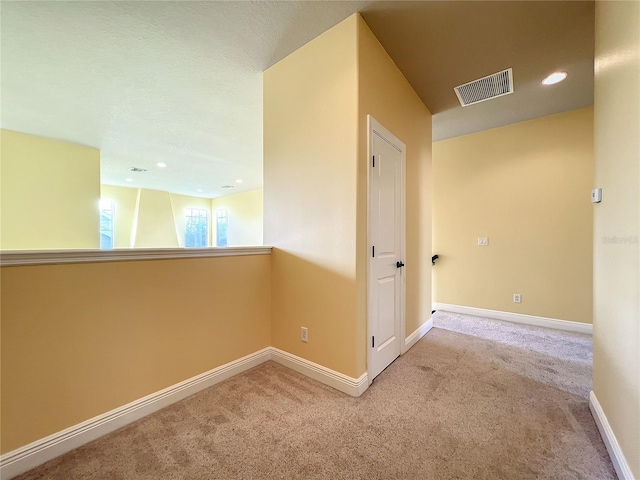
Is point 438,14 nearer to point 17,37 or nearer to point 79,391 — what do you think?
point 17,37

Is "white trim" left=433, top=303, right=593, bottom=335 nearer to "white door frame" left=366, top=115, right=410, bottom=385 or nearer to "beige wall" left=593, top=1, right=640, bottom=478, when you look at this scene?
"white door frame" left=366, top=115, right=410, bottom=385

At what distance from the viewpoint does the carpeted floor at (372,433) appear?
125cm

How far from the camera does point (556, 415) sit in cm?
163

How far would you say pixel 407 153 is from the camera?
2.65 metres

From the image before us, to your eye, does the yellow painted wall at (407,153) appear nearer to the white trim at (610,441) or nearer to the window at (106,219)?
the white trim at (610,441)

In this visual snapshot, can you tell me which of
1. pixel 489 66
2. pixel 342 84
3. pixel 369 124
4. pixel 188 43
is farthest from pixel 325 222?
pixel 489 66

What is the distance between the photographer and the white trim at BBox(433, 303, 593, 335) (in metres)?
3.09

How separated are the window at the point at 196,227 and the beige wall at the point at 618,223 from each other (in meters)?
10.5

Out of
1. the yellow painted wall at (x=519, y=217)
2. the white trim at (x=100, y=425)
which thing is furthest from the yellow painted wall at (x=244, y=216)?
the white trim at (x=100, y=425)

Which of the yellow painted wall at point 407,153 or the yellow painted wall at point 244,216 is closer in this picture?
the yellow painted wall at point 407,153

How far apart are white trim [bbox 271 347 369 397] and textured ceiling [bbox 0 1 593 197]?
2.64 meters

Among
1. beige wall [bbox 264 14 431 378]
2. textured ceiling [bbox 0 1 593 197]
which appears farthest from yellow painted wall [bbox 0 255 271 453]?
textured ceiling [bbox 0 1 593 197]

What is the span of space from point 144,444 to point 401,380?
69.3 inches

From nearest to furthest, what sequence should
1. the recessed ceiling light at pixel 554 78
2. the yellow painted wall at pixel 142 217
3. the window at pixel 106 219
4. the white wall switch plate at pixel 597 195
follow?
the white wall switch plate at pixel 597 195 < the recessed ceiling light at pixel 554 78 < the window at pixel 106 219 < the yellow painted wall at pixel 142 217
